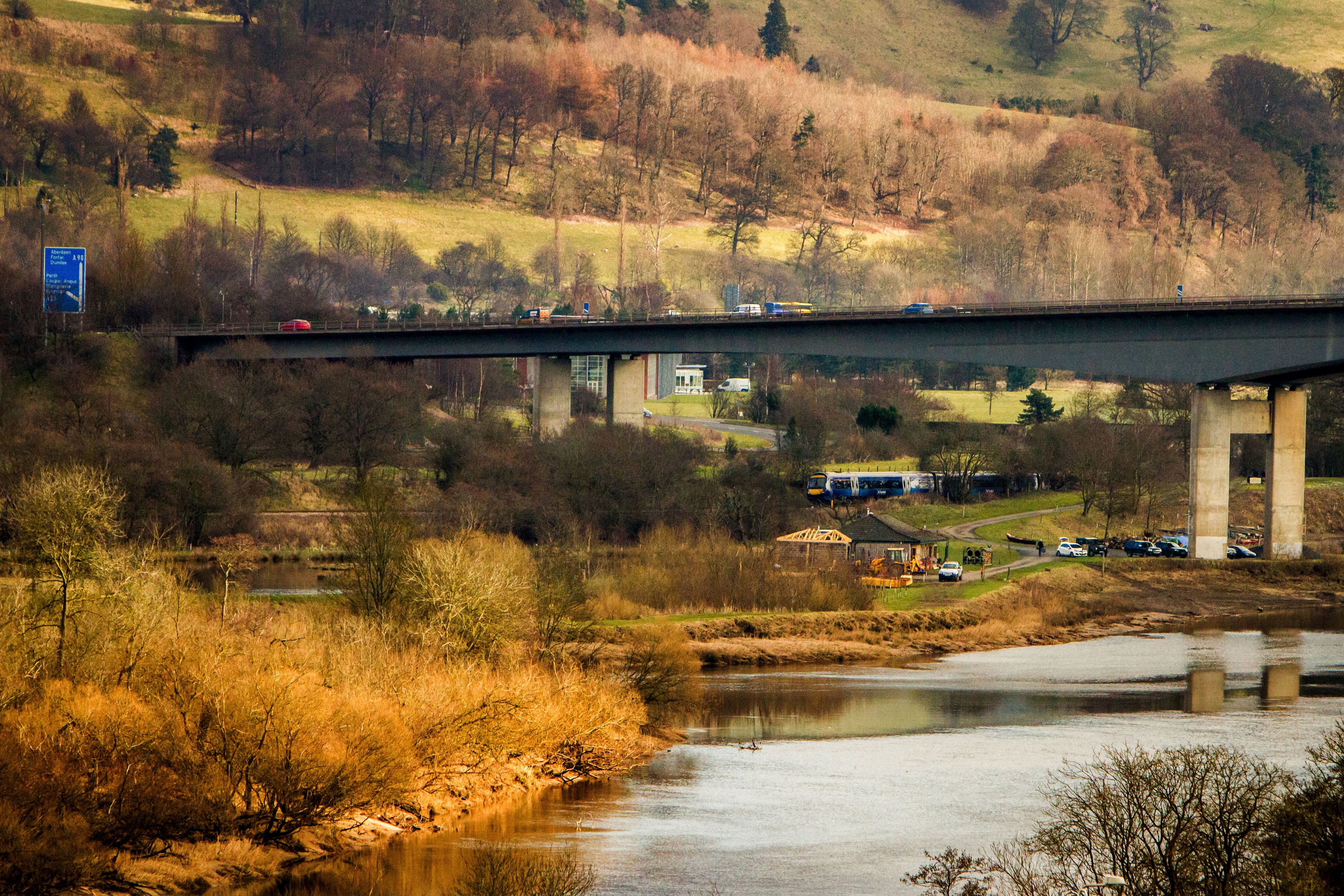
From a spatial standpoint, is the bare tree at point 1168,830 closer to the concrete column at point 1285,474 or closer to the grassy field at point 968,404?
the concrete column at point 1285,474

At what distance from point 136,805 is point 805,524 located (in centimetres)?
6212

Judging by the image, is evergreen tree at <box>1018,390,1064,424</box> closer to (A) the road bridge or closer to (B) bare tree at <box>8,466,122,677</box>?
(A) the road bridge

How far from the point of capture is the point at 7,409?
Result: 9912 cm

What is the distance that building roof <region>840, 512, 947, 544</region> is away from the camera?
266 ft

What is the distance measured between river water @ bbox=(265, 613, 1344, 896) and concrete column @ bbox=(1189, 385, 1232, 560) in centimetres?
1641

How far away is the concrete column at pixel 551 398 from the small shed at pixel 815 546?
1169 inches

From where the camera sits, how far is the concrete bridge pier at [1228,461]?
8438cm

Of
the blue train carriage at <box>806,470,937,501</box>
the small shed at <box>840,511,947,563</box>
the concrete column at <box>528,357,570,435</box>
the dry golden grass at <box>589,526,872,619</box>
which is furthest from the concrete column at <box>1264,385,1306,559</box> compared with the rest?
the concrete column at <box>528,357,570,435</box>

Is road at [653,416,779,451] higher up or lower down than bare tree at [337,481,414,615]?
higher up

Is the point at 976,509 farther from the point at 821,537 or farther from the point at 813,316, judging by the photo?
the point at 821,537

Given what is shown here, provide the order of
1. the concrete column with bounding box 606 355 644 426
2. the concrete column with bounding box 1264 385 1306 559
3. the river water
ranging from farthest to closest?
the concrete column with bounding box 606 355 644 426
the concrete column with bounding box 1264 385 1306 559
the river water

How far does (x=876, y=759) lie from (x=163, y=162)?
533ft

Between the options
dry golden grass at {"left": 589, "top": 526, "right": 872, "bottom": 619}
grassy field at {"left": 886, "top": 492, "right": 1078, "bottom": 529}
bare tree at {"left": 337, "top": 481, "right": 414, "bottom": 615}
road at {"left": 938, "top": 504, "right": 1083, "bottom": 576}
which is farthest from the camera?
grassy field at {"left": 886, "top": 492, "right": 1078, "bottom": 529}

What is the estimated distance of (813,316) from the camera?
97312 millimetres
